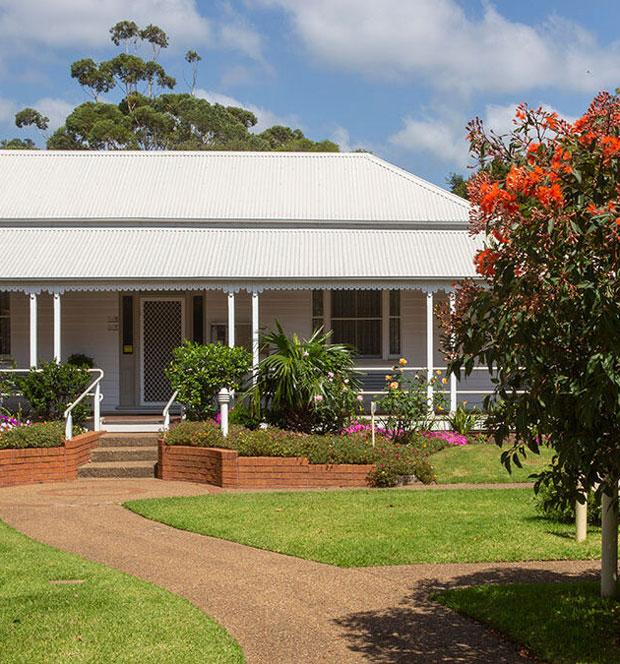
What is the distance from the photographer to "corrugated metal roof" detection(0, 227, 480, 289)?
54.7 feet

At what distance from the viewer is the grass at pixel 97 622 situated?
5821 mm

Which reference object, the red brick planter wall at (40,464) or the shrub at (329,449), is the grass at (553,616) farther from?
the red brick planter wall at (40,464)

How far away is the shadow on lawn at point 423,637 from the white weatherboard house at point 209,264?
10059 millimetres

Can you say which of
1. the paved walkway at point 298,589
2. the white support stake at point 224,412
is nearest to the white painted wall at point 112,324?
the white support stake at point 224,412

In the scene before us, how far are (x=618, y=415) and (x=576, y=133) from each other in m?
1.57

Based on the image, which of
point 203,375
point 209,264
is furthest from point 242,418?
point 209,264

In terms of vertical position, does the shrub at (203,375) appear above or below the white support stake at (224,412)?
above

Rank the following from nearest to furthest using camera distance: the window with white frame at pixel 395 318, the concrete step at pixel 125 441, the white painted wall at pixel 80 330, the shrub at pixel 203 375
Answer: the shrub at pixel 203 375 < the concrete step at pixel 125 441 < the white painted wall at pixel 80 330 < the window with white frame at pixel 395 318

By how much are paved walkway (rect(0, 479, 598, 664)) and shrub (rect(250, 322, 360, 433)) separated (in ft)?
12.3

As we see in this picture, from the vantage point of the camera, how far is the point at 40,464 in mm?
13562

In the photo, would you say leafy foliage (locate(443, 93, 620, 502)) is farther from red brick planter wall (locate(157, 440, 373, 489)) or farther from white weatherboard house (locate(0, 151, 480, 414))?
white weatherboard house (locate(0, 151, 480, 414))

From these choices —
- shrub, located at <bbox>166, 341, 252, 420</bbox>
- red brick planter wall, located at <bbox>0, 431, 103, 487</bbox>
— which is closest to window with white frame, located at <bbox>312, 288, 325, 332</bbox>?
shrub, located at <bbox>166, 341, 252, 420</bbox>

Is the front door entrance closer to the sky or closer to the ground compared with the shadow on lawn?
closer to the sky

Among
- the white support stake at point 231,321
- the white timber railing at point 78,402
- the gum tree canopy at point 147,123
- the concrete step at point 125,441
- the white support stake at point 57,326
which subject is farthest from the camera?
the gum tree canopy at point 147,123
